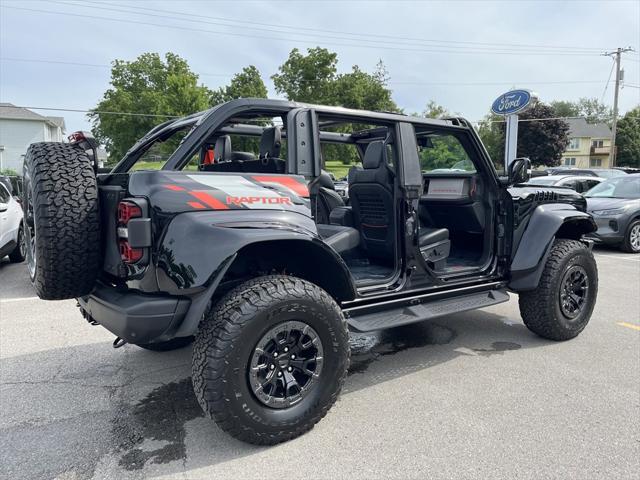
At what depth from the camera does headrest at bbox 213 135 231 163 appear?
134 inches

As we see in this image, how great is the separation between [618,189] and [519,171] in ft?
27.0

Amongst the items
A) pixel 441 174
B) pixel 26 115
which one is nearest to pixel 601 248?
pixel 441 174

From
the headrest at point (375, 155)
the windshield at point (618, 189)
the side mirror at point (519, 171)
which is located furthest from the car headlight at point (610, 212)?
the headrest at point (375, 155)

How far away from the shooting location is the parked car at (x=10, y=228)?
7461 mm

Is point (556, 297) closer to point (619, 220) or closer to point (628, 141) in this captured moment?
point (619, 220)

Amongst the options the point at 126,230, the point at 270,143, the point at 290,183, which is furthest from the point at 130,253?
the point at 270,143

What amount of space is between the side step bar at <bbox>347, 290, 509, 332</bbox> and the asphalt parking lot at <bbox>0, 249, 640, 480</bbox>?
0.48m

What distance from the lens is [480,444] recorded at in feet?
8.54

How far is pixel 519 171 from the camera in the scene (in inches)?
152

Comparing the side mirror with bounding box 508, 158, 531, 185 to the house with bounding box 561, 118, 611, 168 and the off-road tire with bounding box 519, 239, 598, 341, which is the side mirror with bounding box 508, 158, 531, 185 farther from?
the house with bounding box 561, 118, 611, 168

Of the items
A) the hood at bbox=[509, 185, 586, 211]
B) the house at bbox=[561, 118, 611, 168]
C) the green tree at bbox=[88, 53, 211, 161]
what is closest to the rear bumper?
the hood at bbox=[509, 185, 586, 211]

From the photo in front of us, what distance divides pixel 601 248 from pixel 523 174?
804 cm

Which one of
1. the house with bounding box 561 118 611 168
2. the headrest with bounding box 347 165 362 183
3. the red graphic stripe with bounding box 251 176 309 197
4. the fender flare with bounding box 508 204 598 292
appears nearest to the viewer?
the red graphic stripe with bounding box 251 176 309 197

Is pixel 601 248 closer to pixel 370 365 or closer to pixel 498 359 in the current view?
pixel 498 359
